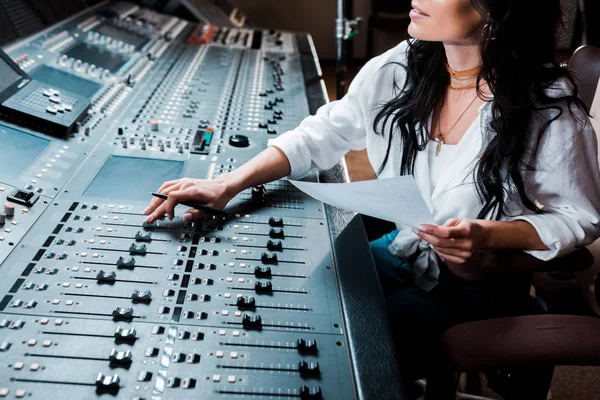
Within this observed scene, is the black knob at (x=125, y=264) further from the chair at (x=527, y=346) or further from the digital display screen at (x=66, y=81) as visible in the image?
the digital display screen at (x=66, y=81)

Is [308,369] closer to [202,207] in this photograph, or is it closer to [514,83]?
[202,207]

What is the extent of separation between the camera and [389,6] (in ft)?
16.1

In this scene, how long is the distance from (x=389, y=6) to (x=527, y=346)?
439cm

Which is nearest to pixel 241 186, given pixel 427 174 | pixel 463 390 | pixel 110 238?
pixel 110 238

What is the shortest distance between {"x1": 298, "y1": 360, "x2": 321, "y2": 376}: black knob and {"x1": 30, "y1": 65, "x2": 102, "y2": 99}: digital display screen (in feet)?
3.52

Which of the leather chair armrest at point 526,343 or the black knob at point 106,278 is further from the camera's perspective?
the leather chair armrest at point 526,343

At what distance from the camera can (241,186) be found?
1.14 meters

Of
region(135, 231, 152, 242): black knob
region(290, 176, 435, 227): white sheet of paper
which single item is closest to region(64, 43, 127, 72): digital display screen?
region(135, 231, 152, 242): black knob

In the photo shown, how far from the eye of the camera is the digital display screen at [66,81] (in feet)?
4.82

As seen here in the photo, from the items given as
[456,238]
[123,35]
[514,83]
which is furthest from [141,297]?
[123,35]

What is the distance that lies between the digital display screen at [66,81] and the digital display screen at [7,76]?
9 centimetres

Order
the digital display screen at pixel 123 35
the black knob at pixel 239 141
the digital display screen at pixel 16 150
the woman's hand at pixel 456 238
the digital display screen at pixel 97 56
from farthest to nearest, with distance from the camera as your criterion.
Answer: the digital display screen at pixel 123 35, the digital display screen at pixel 97 56, the black knob at pixel 239 141, the digital display screen at pixel 16 150, the woman's hand at pixel 456 238

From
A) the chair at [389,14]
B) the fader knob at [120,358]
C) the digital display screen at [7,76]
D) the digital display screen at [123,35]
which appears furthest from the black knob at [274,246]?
the chair at [389,14]

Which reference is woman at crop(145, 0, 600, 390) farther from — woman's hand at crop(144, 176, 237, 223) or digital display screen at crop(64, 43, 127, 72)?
digital display screen at crop(64, 43, 127, 72)
